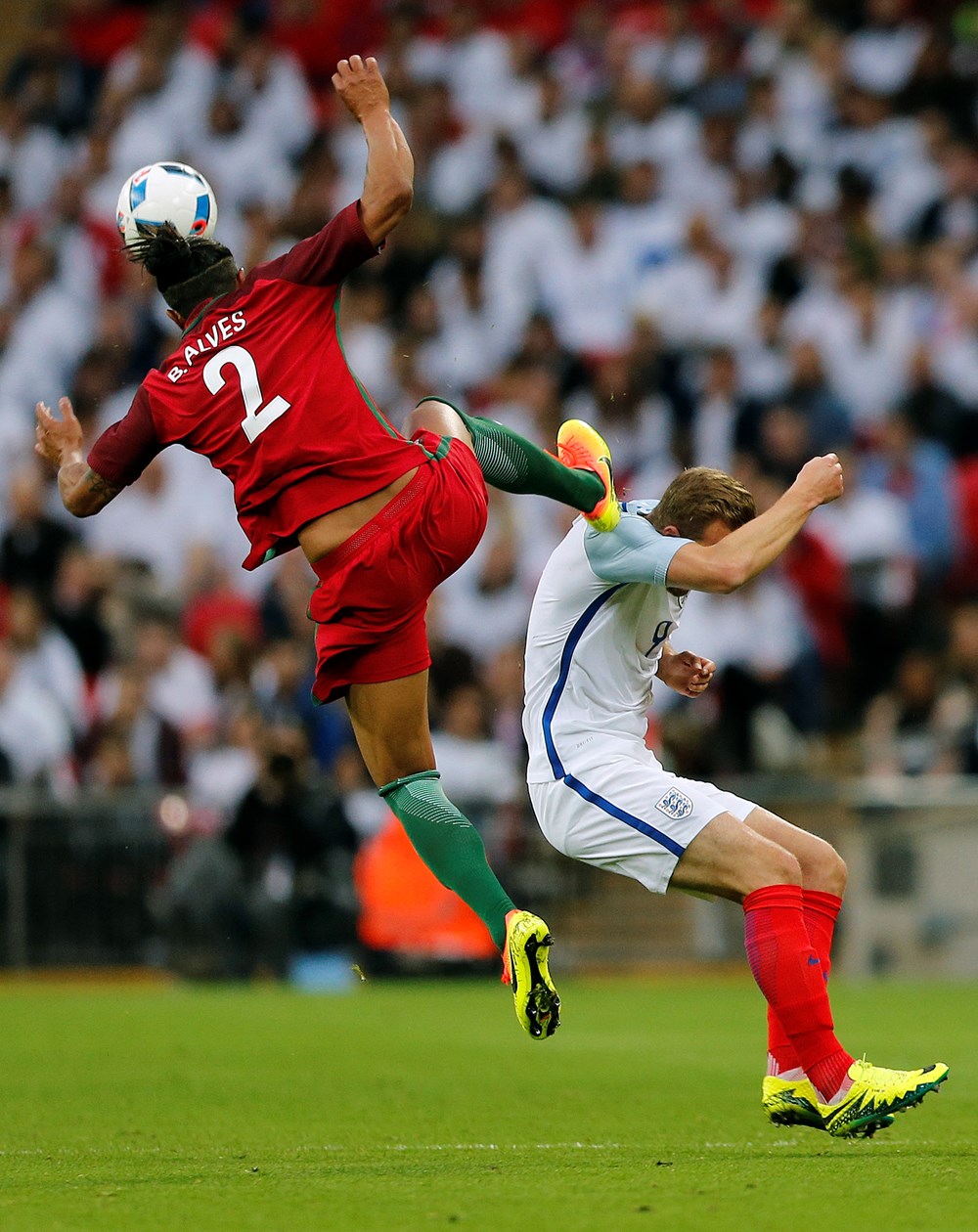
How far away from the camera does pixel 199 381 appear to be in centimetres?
646

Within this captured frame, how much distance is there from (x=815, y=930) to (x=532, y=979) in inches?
39.7

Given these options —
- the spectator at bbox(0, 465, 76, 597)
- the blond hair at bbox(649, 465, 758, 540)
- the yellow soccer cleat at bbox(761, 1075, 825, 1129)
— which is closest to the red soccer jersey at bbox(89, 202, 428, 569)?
the blond hair at bbox(649, 465, 758, 540)

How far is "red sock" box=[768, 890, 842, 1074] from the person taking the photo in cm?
640

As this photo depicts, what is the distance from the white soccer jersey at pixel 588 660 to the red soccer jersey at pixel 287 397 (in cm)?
63

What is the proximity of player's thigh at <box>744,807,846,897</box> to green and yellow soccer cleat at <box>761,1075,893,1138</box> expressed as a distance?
2.04 ft

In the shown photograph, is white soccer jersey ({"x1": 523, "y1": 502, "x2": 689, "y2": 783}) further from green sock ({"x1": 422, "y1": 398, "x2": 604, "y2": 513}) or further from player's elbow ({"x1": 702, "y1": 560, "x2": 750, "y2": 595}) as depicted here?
player's elbow ({"x1": 702, "y1": 560, "x2": 750, "y2": 595})

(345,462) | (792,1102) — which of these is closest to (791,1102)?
(792,1102)

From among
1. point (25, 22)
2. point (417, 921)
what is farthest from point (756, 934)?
point (25, 22)

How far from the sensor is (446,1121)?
7.29 meters

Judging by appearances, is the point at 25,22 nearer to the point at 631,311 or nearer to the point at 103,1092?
the point at 631,311

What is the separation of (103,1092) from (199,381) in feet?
10.6

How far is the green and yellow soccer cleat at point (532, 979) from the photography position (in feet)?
19.9

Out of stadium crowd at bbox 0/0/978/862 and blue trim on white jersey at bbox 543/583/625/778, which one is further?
stadium crowd at bbox 0/0/978/862

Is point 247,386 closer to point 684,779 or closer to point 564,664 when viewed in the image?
point 564,664
